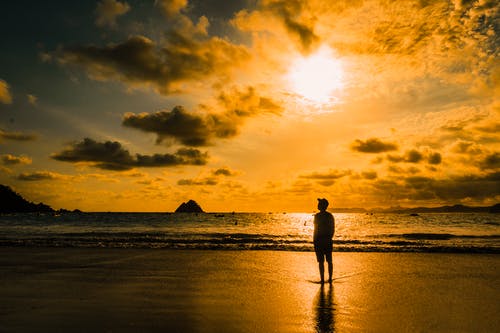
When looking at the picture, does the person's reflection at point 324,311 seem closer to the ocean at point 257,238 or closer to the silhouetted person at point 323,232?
the silhouetted person at point 323,232

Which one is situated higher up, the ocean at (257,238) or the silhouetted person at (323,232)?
the silhouetted person at (323,232)

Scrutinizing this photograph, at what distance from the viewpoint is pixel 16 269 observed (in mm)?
14766

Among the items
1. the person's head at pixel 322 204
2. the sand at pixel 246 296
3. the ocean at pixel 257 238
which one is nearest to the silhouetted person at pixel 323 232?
the person's head at pixel 322 204

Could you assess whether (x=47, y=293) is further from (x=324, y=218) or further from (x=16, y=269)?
(x=324, y=218)

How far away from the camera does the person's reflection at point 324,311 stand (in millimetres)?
7000

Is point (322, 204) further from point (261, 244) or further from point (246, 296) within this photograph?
point (261, 244)

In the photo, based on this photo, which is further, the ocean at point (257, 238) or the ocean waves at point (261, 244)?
the ocean at point (257, 238)

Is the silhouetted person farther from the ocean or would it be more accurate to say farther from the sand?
the ocean

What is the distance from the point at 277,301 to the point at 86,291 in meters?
5.70

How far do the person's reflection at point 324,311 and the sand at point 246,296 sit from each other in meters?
0.02

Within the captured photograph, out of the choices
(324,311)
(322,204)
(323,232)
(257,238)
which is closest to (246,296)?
(324,311)

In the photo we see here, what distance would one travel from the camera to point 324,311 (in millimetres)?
8180

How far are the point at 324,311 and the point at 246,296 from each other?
2.52 meters

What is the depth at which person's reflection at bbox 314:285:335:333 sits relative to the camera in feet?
23.0
